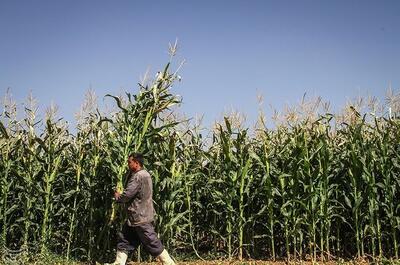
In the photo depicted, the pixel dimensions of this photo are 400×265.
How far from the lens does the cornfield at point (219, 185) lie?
8016mm

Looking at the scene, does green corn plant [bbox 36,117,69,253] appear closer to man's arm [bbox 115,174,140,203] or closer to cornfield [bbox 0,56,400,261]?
cornfield [bbox 0,56,400,261]

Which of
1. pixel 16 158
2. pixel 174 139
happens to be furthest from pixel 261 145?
pixel 16 158

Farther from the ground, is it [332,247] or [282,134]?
[282,134]

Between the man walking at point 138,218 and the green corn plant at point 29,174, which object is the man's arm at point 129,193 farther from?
the green corn plant at point 29,174

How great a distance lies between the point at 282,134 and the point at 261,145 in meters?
0.62

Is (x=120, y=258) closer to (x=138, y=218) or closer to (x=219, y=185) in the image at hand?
(x=138, y=218)

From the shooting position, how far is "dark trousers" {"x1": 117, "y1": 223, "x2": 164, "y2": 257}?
662 cm

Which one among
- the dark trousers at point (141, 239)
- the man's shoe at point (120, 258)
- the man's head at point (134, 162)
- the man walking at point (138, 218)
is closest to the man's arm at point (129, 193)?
the man walking at point (138, 218)

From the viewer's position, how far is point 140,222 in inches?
262

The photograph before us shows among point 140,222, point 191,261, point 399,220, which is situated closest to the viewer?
point 140,222

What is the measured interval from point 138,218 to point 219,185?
2.88 metres

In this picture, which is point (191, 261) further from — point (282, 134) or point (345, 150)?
point (345, 150)

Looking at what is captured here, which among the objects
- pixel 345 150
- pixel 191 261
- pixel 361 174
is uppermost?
pixel 345 150

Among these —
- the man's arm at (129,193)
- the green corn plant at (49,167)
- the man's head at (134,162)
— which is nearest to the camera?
the man's arm at (129,193)
